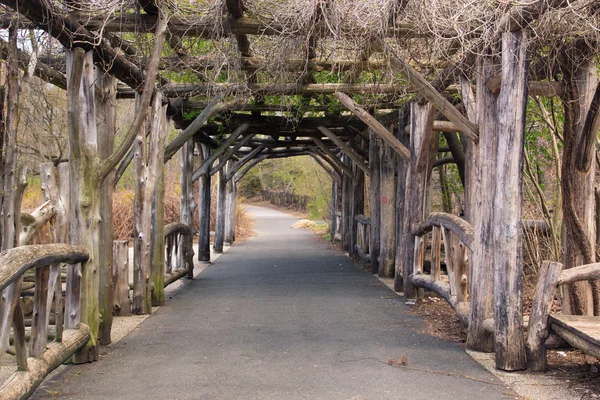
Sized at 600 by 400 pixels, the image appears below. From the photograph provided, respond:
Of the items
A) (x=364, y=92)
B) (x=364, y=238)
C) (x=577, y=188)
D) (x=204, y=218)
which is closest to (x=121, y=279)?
(x=364, y=92)

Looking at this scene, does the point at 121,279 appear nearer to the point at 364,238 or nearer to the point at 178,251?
the point at 178,251

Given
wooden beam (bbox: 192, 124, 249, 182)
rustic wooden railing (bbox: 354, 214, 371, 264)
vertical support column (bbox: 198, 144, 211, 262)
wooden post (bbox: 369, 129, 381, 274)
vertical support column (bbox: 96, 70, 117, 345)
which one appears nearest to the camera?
vertical support column (bbox: 96, 70, 117, 345)

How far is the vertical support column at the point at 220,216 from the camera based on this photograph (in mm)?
18453

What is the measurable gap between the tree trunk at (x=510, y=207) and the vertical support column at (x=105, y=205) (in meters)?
3.68

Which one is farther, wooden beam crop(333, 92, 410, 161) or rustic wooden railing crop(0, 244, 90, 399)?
wooden beam crop(333, 92, 410, 161)

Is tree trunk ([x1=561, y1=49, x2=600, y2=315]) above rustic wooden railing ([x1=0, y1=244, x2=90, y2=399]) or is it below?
above

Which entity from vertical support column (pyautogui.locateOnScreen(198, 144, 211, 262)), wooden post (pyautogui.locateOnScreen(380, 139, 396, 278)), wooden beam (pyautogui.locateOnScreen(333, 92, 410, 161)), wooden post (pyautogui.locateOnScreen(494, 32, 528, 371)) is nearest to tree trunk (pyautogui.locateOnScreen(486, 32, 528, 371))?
wooden post (pyautogui.locateOnScreen(494, 32, 528, 371))

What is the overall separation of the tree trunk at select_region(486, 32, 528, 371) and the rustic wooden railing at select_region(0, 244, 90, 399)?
3430 millimetres

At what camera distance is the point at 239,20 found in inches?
248

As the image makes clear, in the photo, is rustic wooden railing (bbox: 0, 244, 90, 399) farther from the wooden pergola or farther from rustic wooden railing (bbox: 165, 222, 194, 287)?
rustic wooden railing (bbox: 165, 222, 194, 287)

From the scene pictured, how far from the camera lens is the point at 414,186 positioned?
9.39m

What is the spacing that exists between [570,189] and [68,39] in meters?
4.64

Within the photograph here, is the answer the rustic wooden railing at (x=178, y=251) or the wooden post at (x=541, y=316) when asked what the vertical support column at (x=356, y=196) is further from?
the wooden post at (x=541, y=316)

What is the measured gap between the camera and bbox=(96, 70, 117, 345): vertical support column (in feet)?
20.6
